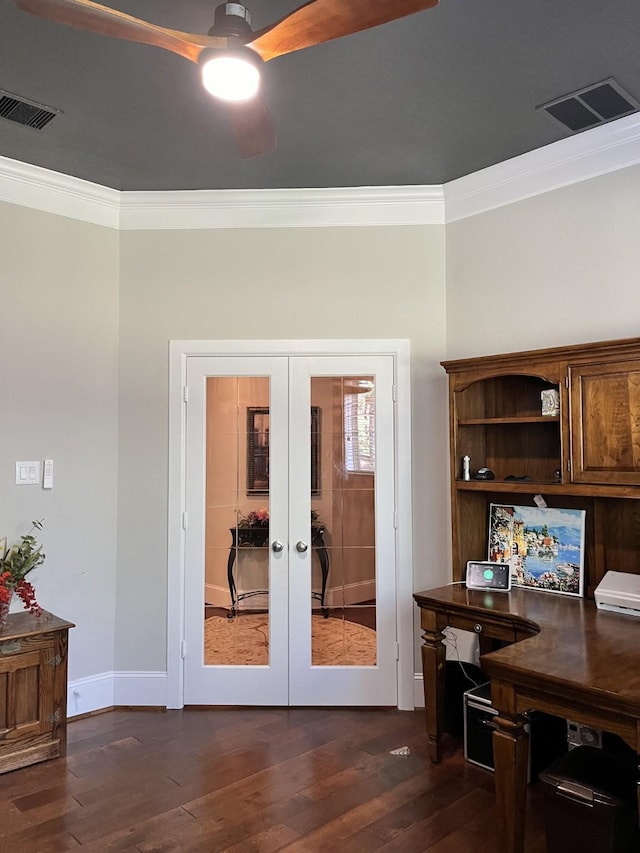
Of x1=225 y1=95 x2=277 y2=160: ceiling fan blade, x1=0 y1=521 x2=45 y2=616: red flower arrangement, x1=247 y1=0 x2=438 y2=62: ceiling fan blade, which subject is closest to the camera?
x1=247 y1=0 x2=438 y2=62: ceiling fan blade

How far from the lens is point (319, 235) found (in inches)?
150

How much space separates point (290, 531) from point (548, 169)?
2.44 m

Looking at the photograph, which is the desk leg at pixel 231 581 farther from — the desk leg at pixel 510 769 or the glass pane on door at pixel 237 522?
the desk leg at pixel 510 769

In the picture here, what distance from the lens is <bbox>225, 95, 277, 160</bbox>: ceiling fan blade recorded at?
2.19 metres

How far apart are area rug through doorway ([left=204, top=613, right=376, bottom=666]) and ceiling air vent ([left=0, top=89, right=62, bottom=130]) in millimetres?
2778

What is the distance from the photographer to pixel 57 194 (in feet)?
11.8

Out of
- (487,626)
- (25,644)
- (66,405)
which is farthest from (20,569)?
(487,626)

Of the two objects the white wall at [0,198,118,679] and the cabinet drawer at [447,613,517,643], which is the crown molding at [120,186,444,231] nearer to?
the white wall at [0,198,118,679]

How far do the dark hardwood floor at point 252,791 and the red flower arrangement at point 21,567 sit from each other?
79 cm

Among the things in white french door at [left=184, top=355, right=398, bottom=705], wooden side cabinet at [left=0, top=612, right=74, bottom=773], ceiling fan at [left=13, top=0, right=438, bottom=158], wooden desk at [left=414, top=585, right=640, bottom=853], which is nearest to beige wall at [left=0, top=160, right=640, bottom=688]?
white french door at [left=184, top=355, right=398, bottom=705]

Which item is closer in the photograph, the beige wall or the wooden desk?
the wooden desk

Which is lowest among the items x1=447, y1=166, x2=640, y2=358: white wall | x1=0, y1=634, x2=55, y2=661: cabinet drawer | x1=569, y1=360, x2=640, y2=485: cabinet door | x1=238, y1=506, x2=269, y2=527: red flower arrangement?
x1=0, y1=634, x2=55, y2=661: cabinet drawer

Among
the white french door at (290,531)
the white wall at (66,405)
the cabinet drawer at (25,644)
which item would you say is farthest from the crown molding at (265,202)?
the cabinet drawer at (25,644)

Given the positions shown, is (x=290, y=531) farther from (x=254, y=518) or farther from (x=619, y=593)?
(x=619, y=593)
